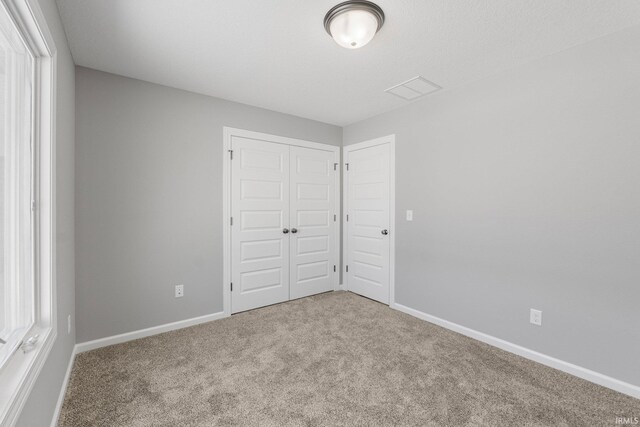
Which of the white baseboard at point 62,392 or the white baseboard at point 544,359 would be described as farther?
the white baseboard at point 544,359

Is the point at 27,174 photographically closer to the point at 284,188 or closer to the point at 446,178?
the point at 284,188

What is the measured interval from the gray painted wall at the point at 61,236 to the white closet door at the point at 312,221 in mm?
2195

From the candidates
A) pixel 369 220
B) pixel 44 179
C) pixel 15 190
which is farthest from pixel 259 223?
pixel 15 190

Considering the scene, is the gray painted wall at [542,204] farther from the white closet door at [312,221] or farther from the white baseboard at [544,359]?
the white closet door at [312,221]

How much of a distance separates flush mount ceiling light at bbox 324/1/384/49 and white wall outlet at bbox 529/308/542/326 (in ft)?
8.22

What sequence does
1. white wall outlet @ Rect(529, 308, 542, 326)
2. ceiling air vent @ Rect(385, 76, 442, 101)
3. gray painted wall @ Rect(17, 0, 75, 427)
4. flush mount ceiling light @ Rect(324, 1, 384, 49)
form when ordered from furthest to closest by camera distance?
ceiling air vent @ Rect(385, 76, 442, 101), white wall outlet @ Rect(529, 308, 542, 326), flush mount ceiling light @ Rect(324, 1, 384, 49), gray painted wall @ Rect(17, 0, 75, 427)

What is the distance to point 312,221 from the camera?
12.8 feet

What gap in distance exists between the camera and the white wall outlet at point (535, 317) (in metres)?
2.31

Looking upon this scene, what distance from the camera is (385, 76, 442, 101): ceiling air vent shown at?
2.73 meters

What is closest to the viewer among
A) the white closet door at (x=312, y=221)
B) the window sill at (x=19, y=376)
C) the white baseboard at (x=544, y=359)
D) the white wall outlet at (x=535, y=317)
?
the window sill at (x=19, y=376)

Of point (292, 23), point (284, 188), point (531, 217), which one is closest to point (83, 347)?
point (284, 188)

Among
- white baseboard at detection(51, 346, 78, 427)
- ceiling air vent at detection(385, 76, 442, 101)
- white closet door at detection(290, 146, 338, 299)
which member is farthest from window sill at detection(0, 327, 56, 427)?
ceiling air vent at detection(385, 76, 442, 101)

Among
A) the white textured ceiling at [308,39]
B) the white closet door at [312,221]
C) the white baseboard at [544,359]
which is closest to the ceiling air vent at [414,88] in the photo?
the white textured ceiling at [308,39]

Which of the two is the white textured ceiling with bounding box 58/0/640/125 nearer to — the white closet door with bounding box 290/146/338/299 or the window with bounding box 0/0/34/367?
the window with bounding box 0/0/34/367
